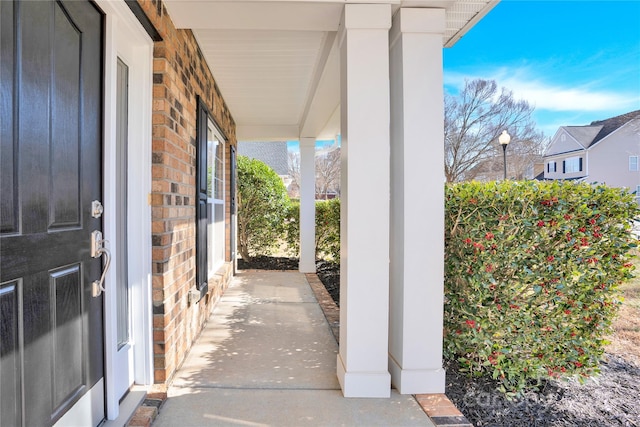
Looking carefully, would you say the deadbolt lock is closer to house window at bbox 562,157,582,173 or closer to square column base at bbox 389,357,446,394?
square column base at bbox 389,357,446,394

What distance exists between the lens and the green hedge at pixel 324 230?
6.85 meters

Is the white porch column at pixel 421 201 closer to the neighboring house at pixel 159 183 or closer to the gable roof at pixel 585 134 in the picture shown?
the neighboring house at pixel 159 183

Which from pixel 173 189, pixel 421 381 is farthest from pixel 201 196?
pixel 421 381

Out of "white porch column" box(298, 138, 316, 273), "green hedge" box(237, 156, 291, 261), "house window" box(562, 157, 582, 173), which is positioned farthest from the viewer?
"house window" box(562, 157, 582, 173)

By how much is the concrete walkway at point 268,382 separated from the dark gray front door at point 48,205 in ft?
2.36

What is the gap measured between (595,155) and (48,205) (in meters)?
24.6

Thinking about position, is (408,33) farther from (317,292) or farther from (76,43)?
(317,292)

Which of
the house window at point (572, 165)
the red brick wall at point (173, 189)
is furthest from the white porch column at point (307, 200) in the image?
the house window at point (572, 165)

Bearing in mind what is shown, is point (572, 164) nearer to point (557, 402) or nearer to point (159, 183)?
point (557, 402)

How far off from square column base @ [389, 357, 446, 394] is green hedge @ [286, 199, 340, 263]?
4.30m

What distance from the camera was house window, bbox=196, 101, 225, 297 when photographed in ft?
10.4

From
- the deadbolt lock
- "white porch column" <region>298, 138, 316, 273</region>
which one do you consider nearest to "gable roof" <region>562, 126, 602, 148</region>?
"white porch column" <region>298, 138, 316, 273</region>

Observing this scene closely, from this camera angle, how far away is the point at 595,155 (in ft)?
64.8

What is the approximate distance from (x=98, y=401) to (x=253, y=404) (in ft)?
2.73
